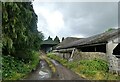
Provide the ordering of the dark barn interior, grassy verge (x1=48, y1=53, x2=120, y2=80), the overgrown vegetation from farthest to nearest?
the dark barn interior, grassy verge (x1=48, y1=53, x2=120, y2=80), the overgrown vegetation

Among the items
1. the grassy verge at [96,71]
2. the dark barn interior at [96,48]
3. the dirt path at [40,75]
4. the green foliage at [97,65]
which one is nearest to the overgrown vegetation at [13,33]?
the dirt path at [40,75]

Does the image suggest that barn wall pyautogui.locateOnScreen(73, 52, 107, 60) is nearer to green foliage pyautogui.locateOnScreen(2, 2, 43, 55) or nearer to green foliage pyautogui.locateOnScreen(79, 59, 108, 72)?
green foliage pyautogui.locateOnScreen(79, 59, 108, 72)

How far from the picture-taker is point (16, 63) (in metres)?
17.3

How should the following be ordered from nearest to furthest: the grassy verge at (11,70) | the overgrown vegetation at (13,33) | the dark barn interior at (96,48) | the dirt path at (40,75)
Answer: the grassy verge at (11,70) → the overgrown vegetation at (13,33) → the dirt path at (40,75) → the dark barn interior at (96,48)

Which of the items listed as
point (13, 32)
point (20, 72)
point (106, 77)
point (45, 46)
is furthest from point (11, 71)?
point (45, 46)

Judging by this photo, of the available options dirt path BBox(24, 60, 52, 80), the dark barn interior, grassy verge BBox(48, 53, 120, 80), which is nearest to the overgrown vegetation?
dirt path BBox(24, 60, 52, 80)

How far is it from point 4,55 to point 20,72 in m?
1.89

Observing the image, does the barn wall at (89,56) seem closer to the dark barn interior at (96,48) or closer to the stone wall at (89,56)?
the stone wall at (89,56)

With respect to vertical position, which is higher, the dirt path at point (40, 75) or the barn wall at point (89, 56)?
the barn wall at point (89, 56)

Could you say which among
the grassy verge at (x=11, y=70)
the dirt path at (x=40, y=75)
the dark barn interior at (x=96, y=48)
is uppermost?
the dark barn interior at (x=96, y=48)

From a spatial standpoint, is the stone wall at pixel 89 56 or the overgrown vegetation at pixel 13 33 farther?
the stone wall at pixel 89 56

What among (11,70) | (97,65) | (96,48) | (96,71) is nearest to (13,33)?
(11,70)

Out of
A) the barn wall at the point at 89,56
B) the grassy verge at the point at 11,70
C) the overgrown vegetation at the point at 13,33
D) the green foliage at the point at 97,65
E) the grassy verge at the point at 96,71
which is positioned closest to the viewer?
the grassy verge at the point at 11,70

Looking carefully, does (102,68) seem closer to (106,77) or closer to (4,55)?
(106,77)
